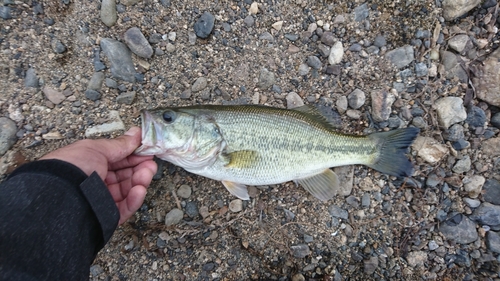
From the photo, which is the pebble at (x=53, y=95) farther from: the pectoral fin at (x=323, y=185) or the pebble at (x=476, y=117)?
the pebble at (x=476, y=117)

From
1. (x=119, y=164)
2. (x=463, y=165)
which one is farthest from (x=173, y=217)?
(x=463, y=165)

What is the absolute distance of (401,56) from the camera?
396 cm

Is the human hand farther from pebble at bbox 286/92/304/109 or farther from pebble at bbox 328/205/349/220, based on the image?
pebble at bbox 328/205/349/220

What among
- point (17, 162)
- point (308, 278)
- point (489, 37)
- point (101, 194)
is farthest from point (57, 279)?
point (489, 37)

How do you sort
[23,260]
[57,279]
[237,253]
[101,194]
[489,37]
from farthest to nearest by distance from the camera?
[489,37] → [237,253] → [101,194] → [57,279] → [23,260]

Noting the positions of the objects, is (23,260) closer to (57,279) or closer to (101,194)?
(57,279)

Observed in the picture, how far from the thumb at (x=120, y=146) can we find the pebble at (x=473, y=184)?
3757 mm

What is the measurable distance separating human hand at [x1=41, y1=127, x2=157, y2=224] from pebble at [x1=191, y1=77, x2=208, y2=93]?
0.84 m

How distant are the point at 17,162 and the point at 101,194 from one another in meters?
1.41

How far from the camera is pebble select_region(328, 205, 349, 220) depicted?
3854mm

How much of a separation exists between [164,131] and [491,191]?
381cm

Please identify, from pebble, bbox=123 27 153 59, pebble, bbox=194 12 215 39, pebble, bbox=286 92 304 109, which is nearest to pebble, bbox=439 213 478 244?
pebble, bbox=286 92 304 109

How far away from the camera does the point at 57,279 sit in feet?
7.69

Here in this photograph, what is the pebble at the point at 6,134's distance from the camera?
3.40 m
